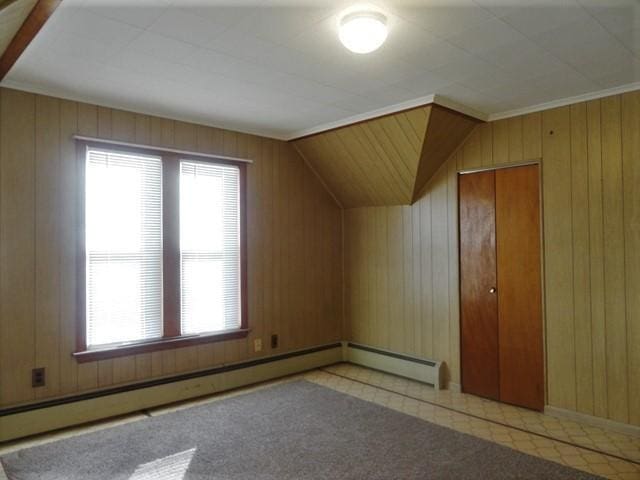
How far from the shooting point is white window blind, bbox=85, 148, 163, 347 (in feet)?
11.4

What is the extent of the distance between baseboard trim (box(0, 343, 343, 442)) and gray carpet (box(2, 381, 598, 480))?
24cm

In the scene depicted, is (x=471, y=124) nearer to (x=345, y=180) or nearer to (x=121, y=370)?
(x=345, y=180)

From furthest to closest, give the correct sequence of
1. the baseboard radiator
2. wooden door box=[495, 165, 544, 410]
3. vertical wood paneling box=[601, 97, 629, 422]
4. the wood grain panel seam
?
the wood grain panel seam
the baseboard radiator
wooden door box=[495, 165, 544, 410]
vertical wood paneling box=[601, 97, 629, 422]

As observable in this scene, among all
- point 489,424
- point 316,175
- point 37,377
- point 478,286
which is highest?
point 316,175

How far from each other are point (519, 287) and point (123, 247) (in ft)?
10.3

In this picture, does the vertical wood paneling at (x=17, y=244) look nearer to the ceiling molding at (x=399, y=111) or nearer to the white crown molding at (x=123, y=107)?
the white crown molding at (x=123, y=107)

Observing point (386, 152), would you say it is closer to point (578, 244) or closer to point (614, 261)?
point (578, 244)

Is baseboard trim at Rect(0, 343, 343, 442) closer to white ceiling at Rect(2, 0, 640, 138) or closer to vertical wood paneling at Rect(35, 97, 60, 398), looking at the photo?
vertical wood paneling at Rect(35, 97, 60, 398)

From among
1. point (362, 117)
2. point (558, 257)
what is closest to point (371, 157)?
point (362, 117)

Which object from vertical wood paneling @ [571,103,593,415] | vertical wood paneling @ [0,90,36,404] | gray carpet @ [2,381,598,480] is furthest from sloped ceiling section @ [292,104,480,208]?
vertical wood paneling @ [0,90,36,404]

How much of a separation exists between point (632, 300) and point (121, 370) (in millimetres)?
3729

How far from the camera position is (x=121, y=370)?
11.7 ft

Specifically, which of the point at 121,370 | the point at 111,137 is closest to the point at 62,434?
the point at 121,370

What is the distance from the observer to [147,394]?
12.1 ft
